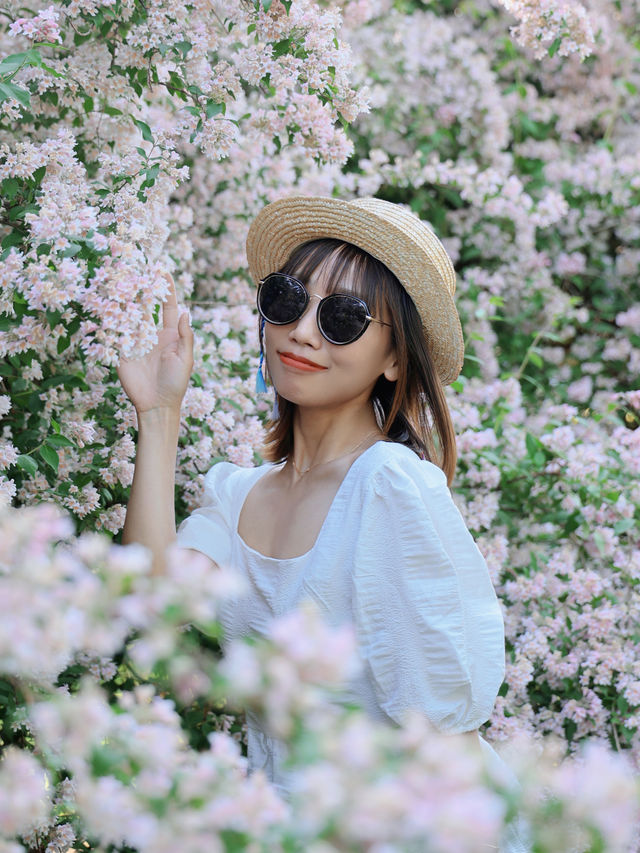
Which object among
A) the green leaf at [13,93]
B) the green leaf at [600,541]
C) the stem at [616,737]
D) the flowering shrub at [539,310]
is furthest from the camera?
the green leaf at [600,541]

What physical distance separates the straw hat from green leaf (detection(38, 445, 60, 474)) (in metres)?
0.69

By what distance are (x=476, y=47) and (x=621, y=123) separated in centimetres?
104

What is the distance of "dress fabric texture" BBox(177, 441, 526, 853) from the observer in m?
1.78

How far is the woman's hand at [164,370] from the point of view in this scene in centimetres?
208

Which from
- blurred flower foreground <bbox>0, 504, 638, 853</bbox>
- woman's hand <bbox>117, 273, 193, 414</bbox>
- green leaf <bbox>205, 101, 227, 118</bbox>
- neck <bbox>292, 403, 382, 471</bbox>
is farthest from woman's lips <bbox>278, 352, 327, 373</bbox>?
blurred flower foreground <bbox>0, 504, 638, 853</bbox>

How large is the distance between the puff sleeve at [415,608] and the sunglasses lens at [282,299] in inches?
15.4

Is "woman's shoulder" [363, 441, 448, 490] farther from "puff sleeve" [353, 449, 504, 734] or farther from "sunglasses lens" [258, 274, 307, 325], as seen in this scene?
"sunglasses lens" [258, 274, 307, 325]

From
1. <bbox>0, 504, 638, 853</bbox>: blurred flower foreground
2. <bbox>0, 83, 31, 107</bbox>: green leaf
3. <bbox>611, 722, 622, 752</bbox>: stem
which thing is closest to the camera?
<bbox>0, 504, 638, 853</bbox>: blurred flower foreground

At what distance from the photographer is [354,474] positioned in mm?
1922

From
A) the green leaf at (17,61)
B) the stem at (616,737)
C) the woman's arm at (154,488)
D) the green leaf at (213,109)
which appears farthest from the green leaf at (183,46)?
the stem at (616,737)

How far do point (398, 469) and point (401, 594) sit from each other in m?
0.24

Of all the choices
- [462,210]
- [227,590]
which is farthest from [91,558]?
[462,210]

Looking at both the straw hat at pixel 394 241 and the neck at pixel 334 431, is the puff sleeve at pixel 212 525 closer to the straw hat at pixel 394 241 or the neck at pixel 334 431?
the neck at pixel 334 431

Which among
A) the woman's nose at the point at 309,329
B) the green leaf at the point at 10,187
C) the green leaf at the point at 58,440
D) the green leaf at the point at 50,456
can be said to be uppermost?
the green leaf at the point at 10,187
